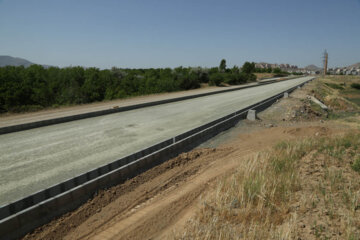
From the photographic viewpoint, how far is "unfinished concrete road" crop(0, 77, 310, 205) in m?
5.82

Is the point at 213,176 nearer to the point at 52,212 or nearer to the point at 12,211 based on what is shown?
the point at 52,212

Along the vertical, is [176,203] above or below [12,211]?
below

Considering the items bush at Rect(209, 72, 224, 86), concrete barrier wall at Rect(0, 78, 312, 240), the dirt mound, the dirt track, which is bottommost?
the dirt mound

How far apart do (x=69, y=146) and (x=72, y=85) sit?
1195 inches

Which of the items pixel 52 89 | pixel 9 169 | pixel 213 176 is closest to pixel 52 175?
pixel 9 169

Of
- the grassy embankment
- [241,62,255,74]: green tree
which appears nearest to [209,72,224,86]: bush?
[241,62,255,74]: green tree

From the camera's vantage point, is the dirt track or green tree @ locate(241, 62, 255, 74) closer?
the dirt track

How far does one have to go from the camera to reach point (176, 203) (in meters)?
5.23

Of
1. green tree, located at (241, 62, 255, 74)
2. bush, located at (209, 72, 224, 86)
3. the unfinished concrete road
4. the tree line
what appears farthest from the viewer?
green tree, located at (241, 62, 255, 74)

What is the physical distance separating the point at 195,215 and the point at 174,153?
11.2ft

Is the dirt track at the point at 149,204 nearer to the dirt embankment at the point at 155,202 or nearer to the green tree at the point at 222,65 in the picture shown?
the dirt embankment at the point at 155,202

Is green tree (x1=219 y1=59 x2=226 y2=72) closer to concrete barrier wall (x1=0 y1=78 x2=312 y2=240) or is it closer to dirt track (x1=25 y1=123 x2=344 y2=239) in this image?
dirt track (x1=25 y1=123 x2=344 y2=239)

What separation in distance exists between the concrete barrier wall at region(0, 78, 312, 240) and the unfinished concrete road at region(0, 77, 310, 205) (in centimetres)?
84

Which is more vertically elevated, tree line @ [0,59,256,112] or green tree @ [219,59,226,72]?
green tree @ [219,59,226,72]
